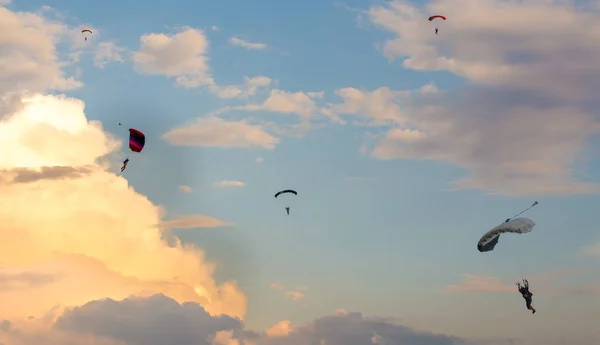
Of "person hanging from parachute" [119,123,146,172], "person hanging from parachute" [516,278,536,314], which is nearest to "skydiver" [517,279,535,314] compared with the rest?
"person hanging from parachute" [516,278,536,314]

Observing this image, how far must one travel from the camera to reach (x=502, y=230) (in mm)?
94938

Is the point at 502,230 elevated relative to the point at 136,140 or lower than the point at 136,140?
lower

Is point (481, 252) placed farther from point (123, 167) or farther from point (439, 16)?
point (123, 167)

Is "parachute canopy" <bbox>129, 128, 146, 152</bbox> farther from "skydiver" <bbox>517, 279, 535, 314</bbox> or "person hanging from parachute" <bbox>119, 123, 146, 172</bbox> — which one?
"skydiver" <bbox>517, 279, 535, 314</bbox>

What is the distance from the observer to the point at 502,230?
94.9 m

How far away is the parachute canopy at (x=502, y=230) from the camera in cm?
9312

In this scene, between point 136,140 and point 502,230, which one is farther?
point 136,140

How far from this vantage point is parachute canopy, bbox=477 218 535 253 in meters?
93.1

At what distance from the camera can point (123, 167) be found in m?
103

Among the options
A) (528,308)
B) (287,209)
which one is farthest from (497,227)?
(287,209)

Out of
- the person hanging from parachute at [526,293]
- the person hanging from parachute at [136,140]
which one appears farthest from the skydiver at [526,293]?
the person hanging from parachute at [136,140]

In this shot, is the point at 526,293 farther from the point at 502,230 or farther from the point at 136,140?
the point at 136,140

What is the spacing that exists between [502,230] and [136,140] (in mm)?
52977

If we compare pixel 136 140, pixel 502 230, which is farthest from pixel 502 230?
pixel 136 140
